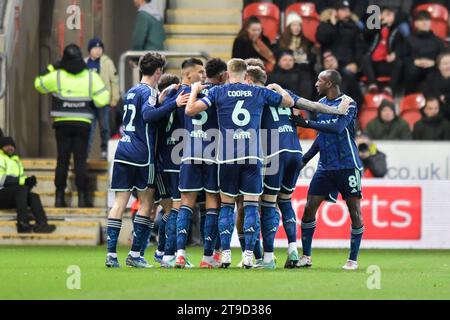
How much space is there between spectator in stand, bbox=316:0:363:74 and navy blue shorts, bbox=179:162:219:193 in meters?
7.65

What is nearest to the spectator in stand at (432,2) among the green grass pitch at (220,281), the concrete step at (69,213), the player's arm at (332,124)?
the concrete step at (69,213)

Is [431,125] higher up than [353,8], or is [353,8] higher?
[353,8]

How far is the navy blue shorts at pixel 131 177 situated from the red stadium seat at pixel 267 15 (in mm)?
8772

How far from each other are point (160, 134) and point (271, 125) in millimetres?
1091

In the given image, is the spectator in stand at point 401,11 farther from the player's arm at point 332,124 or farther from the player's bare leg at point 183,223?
the player's bare leg at point 183,223

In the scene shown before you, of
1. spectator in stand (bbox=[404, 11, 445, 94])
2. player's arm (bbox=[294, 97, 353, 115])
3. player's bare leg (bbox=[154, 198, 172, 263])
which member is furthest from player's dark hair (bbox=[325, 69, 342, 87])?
spectator in stand (bbox=[404, 11, 445, 94])

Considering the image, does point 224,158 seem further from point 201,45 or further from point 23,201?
point 201,45

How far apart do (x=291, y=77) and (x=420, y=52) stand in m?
2.38

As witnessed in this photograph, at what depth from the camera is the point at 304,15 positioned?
70.4 feet

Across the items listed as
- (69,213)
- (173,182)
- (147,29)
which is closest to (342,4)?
(147,29)

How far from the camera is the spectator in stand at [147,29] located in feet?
68.2

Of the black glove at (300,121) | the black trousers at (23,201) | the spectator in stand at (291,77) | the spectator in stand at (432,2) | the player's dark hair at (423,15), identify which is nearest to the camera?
the black glove at (300,121)

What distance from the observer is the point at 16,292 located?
10.4 m

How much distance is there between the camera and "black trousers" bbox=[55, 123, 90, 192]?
61.8ft
